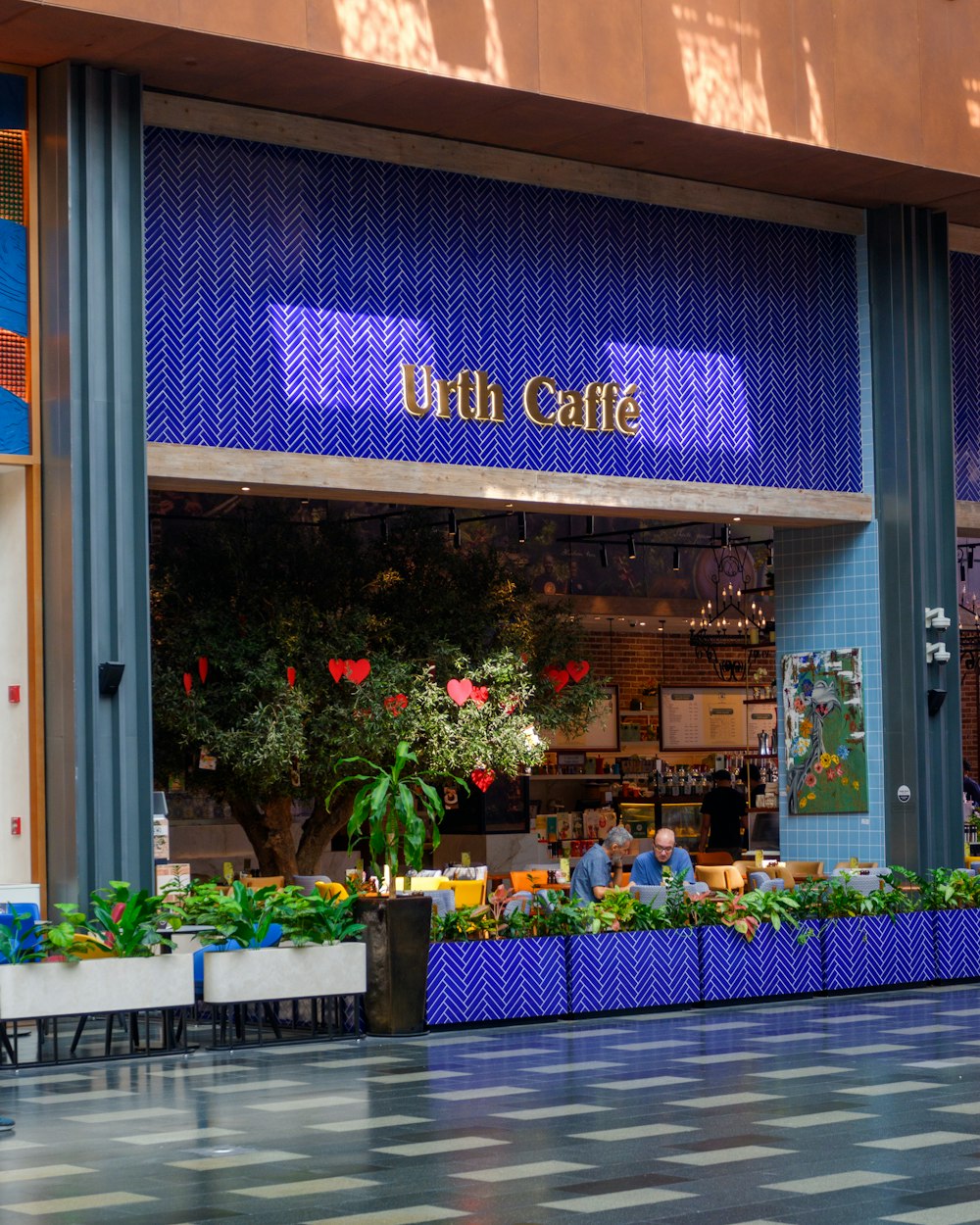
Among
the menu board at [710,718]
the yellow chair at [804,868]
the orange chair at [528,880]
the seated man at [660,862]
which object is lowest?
the orange chair at [528,880]

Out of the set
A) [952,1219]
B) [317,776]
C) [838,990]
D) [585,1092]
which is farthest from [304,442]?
[952,1219]

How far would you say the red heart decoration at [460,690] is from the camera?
16.0 meters

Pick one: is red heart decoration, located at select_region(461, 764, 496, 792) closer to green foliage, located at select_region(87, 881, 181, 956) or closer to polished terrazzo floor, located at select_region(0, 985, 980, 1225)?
polished terrazzo floor, located at select_region(0, 985, 980, 1225)

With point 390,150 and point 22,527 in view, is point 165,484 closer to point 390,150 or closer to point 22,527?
point 22,527

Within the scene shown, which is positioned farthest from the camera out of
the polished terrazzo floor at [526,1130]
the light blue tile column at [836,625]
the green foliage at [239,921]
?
the light blue tile column at [836,625]

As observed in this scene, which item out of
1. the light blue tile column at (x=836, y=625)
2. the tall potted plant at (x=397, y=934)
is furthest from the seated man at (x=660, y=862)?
the light blue tile column at (x=836, y=625)

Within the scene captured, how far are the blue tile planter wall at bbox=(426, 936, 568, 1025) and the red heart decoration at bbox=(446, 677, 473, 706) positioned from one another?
4.36 meters

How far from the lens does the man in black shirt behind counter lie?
Result: 21.0m

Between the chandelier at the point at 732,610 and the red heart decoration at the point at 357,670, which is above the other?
the chandelier at the point at 732,610

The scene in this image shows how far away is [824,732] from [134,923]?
7.94m

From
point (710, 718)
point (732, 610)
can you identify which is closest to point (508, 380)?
point (732, 610)

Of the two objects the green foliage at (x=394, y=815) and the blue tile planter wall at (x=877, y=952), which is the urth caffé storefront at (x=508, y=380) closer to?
the green foliage at (x=394, y=815)

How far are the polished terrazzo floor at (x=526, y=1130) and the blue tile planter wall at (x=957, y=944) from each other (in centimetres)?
223

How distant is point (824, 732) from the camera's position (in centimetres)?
1695
